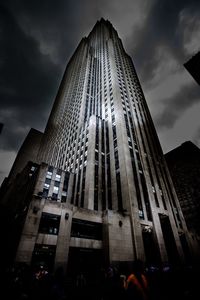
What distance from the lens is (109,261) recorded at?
23.9 metres

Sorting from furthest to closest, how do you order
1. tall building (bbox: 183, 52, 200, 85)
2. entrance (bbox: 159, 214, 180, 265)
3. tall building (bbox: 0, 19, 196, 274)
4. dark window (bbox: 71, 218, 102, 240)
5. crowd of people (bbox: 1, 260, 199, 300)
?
entrance (bbox: 159, 214, 180, 265), dark window (bbox: 71, 218, 102, 240), tall building (bbox: 0, 19, 196, 274), tall building (bbox: 183, 52, 200, 85), crowd of people (bbox: 1, 260, 199, 300)

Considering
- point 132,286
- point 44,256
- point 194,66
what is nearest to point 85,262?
point 44,256

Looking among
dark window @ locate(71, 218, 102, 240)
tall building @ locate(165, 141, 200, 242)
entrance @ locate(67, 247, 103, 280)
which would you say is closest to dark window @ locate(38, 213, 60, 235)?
dark window @ locate(71, 218, 102, 240)

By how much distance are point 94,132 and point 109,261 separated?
1371 inches

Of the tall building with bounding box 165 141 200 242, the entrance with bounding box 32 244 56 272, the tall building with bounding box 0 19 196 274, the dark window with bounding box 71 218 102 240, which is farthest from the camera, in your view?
the tall building with bounding box 165 141 200 242

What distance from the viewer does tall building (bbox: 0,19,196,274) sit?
23.2m

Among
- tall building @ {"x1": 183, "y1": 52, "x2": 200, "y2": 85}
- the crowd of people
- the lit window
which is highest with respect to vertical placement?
tall building @ {"x1": 183, "y1": 52, "x2": 200, "y2": 85}

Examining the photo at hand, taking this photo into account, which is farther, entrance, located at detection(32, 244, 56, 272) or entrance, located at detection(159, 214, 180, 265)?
entrance, located at detection(159, 214, 180, 265)

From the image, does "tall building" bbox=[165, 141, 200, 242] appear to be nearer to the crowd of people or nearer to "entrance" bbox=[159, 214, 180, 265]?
"entrance" bbox=[159, 214, 180, 265]

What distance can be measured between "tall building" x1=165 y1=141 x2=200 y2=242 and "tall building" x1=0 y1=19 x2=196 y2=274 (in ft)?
124

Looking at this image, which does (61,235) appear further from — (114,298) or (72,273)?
(114,298)

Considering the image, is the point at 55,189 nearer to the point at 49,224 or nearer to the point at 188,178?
the point at 49,224


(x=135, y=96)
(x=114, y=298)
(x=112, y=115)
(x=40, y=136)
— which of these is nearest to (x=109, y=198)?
(x=112, y=115)

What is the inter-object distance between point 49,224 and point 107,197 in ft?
60.0
